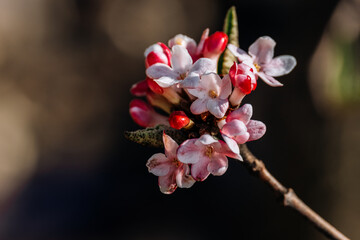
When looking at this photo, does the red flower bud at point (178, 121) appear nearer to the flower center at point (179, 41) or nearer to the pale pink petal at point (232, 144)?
the pale pink petal at point (232, 144)

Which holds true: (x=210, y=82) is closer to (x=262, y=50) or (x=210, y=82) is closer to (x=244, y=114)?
(x=244, y=114)

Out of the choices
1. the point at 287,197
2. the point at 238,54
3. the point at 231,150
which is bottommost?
the point at 287,197

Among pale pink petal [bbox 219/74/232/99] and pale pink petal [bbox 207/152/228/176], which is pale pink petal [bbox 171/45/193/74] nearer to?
pale pink petal [bbox 219/74/232/99]

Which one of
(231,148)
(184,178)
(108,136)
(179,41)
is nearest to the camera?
(231,148)

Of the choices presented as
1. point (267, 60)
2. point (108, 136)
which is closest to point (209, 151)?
point (267, 60)

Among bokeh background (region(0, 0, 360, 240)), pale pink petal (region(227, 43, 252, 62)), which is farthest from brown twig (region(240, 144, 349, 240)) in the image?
bokeh background (region(0, 0, 360, 240))

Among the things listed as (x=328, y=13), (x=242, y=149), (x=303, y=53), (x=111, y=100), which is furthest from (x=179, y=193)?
(x=242, y=149)
